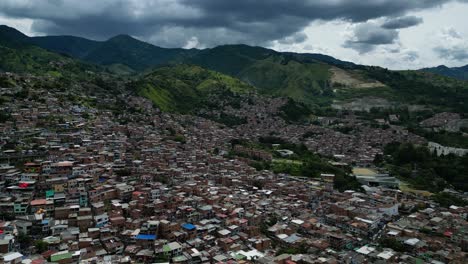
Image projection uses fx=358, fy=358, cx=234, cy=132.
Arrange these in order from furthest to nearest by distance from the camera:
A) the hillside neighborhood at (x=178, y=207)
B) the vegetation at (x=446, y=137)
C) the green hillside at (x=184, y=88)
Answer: the green hillside at (x=184, y=88) → the vegetation at (x=446, y=137) → the hillside neighborhood at (x=178, y=207)

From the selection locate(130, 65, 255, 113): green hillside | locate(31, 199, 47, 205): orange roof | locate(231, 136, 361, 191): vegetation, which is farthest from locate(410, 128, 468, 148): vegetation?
locate(31, 199, 47, 205): orange roof

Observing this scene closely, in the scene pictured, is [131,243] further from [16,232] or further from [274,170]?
[274,170]

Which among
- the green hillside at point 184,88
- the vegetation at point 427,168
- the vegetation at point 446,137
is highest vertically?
the green hillside at point 184,88

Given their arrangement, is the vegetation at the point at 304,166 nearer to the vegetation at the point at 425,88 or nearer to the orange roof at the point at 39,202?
the orange roof at the point at 39,202

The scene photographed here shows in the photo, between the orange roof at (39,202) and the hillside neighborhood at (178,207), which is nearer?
the hillside neighborhood at (178,207)

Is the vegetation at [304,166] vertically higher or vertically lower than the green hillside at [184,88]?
lower

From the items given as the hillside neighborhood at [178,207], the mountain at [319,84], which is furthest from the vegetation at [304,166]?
the mountain at [319,84]

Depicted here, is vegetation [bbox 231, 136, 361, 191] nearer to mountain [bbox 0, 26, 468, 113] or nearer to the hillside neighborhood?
the hillside neighborhood

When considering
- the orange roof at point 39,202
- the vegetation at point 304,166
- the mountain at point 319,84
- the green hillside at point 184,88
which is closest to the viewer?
the orange roof at point 39,202

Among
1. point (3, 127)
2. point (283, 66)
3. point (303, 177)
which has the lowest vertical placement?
point (303, 177)

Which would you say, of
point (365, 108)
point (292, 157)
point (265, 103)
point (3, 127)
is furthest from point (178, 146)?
point (365, 108)

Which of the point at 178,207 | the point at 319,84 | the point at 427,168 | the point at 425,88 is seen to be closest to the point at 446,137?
the point at 427,168
